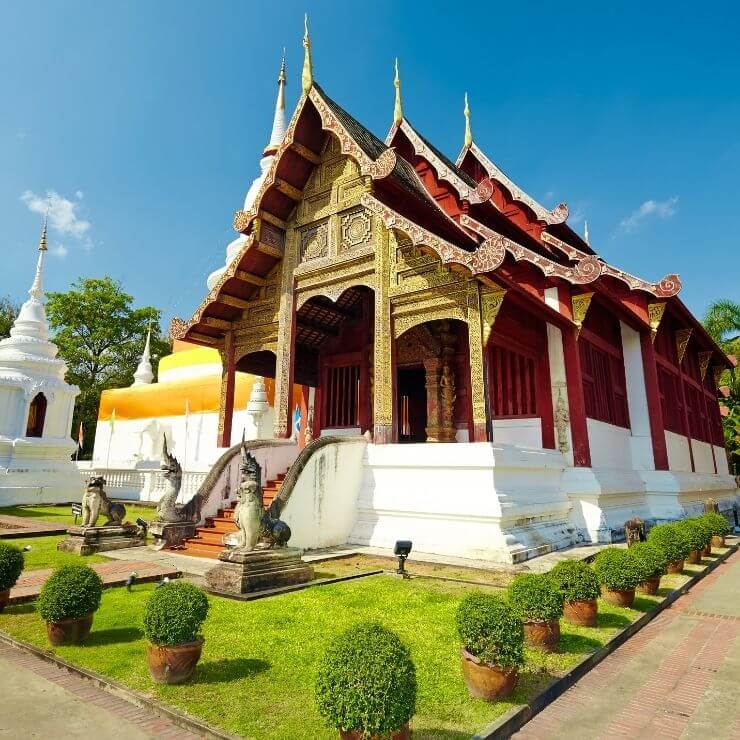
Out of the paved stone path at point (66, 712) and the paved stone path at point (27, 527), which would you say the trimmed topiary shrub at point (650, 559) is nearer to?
the paved stone path at point (66, 712)

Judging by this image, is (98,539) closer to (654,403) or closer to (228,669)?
(228,669)

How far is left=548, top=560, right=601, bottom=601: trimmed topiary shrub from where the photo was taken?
15.1 feet

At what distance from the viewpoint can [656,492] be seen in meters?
11.4

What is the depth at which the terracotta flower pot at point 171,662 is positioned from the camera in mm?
3314

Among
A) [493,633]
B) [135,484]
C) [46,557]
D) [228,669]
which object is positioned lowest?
[228,669]

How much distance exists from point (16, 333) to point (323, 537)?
13.2m

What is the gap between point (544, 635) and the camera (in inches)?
157

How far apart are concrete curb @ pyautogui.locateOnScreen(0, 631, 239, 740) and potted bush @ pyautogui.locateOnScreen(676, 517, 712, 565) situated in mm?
6713

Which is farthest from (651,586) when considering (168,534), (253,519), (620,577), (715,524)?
(168,534)

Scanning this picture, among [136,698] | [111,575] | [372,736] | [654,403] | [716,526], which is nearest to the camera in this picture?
[372,736]

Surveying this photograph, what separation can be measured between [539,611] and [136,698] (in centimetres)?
273

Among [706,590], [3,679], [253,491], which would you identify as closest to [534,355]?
[706,590]

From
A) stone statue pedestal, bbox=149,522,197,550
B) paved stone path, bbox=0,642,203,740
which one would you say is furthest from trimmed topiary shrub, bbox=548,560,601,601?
stone statue pedestal, bbox=149,522,197,550

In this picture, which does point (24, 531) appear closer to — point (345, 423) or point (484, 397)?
point (345, 423)
